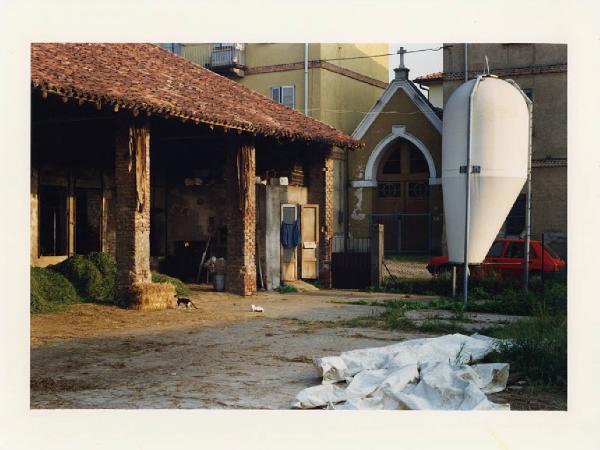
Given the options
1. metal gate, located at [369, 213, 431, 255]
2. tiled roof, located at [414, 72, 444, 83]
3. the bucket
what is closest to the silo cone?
the bucket

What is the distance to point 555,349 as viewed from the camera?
7.71 metres

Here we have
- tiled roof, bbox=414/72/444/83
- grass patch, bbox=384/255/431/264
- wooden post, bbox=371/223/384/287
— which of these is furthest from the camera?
tiled roof, bbox=414/72/444/83

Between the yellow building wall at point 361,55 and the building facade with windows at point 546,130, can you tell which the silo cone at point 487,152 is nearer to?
the building facade with windows at point 546,130

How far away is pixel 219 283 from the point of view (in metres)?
16.8

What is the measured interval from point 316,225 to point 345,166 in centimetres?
757

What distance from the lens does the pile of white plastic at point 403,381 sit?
6.55 meters

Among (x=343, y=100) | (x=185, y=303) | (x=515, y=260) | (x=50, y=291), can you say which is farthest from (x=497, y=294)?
(x=343, y=100)

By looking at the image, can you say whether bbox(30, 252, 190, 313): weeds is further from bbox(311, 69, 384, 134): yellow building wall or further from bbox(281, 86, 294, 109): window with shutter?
bbox(281, 86, 294, 109): window with shutter

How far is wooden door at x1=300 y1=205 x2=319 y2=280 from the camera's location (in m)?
19.3

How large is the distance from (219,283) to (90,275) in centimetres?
327

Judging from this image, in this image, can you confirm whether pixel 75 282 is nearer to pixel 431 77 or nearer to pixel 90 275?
pixel 90 275

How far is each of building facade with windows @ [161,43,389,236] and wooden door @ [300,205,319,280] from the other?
6.99 metres
